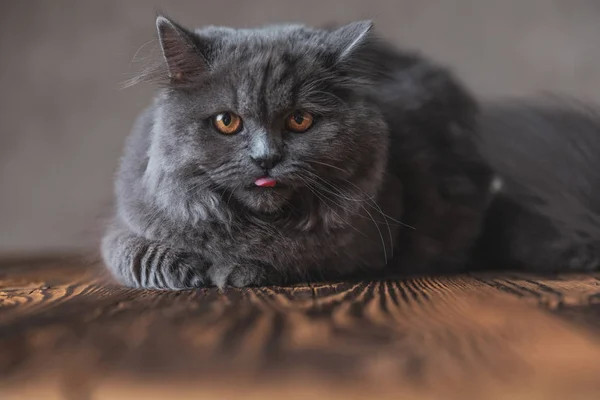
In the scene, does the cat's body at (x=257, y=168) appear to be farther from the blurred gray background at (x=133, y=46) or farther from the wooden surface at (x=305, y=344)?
the blurred gray background at (x=133, y=46)

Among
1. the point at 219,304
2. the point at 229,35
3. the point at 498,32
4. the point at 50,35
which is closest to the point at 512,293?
the point at 219,304

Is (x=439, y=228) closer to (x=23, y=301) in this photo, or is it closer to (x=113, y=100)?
(x=23, y=301)

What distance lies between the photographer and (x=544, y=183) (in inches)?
74.3

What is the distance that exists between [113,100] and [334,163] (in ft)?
5.63

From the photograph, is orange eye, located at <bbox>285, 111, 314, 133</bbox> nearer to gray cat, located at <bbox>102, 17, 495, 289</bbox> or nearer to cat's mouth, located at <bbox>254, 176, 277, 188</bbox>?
gray cat, located at <bbox>102, 17, 495, 289</bbox>

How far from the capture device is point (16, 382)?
760 mm

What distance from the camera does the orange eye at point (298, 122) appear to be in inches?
54.8

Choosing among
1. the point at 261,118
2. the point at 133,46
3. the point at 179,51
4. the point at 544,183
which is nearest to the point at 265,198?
the point at 261,118

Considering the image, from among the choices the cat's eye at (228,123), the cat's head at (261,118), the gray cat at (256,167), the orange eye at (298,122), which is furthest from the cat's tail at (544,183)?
the cat's eye at (228,123)

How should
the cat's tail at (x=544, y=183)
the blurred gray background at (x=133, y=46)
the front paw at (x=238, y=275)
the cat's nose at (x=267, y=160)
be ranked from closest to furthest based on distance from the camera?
the cat's nose at (x=267, y=160), the front paw at (x=238, y=275), the cat's tail at (x=544, y=183), the blurred gray background at (x=133, y=46)

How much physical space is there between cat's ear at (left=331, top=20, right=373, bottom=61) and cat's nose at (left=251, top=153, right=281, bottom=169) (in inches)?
12.5

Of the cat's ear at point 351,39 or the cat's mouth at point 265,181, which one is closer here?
the cat's mouth at point 265,181

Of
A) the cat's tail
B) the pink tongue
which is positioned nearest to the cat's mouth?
the pink tongue

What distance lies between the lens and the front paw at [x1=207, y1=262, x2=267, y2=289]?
1.41 metres
